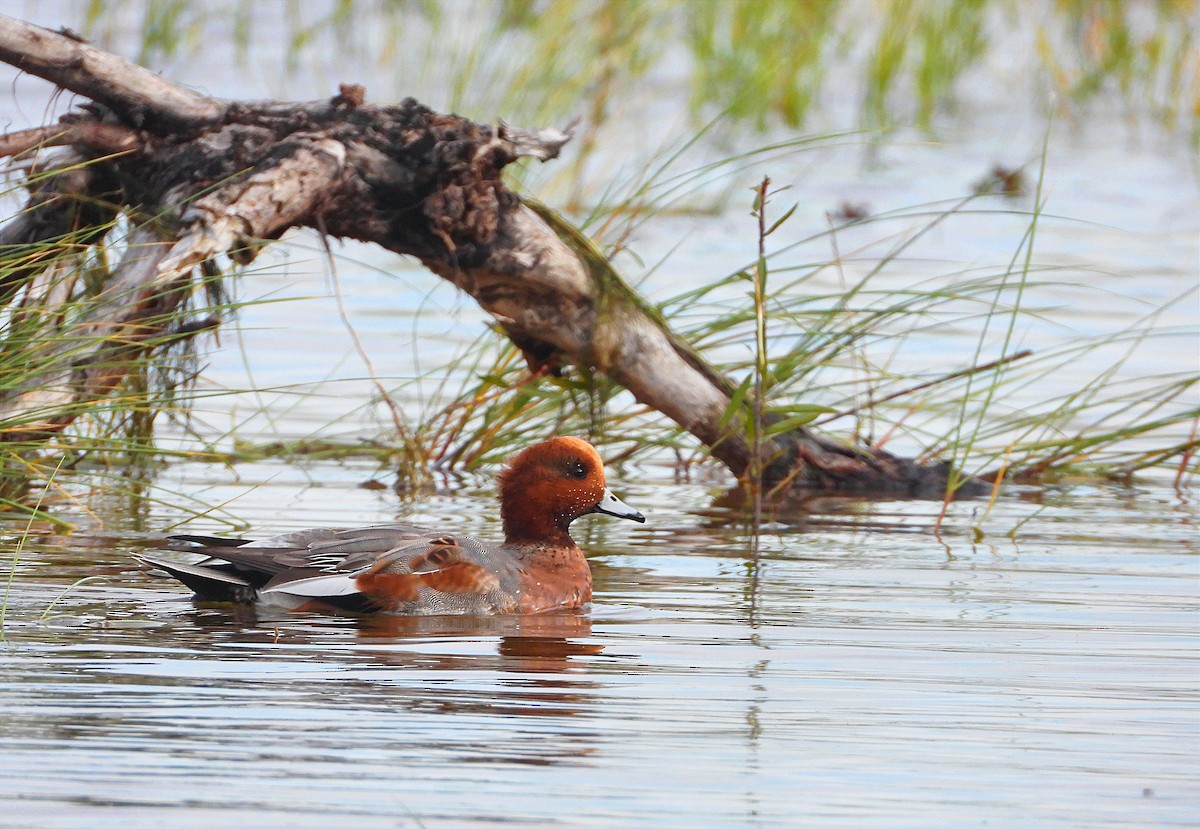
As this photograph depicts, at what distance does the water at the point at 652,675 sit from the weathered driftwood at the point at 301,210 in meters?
0.42

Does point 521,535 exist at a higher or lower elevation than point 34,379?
lower

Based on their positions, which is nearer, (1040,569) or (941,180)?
(1040,569)

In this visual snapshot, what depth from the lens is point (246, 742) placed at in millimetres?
3811

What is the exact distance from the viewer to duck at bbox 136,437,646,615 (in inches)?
210

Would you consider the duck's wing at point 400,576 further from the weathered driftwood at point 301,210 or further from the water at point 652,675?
the weathered driftwood at point 301,210

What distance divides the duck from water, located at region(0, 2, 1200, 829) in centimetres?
9

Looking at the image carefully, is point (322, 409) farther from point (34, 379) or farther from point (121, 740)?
point (121, 740)

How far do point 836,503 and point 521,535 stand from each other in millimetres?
1875

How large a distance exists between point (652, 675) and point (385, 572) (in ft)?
3.55

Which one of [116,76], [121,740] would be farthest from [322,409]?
[121,740]

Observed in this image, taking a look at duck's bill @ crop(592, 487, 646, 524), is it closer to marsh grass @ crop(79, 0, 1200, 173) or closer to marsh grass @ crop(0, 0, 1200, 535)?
marsh grass @ crop(0, 0, 1200, 535)

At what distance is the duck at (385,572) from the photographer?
5.34 meters

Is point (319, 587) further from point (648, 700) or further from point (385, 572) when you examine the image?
point (648, 700)

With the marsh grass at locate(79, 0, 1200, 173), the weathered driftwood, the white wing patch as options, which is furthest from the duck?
the marsh grass at locate(79, 0, 1200, 173)
